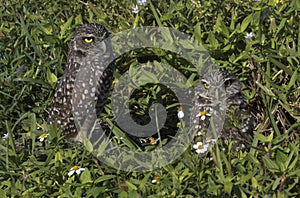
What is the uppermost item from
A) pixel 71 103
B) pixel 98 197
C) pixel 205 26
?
pixel 205 26

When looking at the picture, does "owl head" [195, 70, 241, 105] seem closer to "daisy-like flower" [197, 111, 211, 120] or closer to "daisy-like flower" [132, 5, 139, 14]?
"daisy-like flower" [197, 111, 211, 120]

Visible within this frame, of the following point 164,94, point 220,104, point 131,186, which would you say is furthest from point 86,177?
point 164,94

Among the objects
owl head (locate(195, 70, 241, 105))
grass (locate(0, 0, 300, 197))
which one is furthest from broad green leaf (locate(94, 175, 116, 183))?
owl head (locate(195, 70, 241, 105))

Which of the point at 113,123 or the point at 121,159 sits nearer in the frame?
the point at 121,159

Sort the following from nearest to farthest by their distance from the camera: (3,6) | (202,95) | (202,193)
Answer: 1. (202,193)
2. (202,95)
3. (3,6)

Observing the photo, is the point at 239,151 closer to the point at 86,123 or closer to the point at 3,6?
the point at 86,123

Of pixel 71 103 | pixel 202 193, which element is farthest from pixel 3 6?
pixel 202 193

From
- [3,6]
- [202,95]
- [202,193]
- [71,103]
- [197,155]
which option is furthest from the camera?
[3,6]

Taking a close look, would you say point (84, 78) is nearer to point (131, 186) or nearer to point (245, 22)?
point (245, 22)
